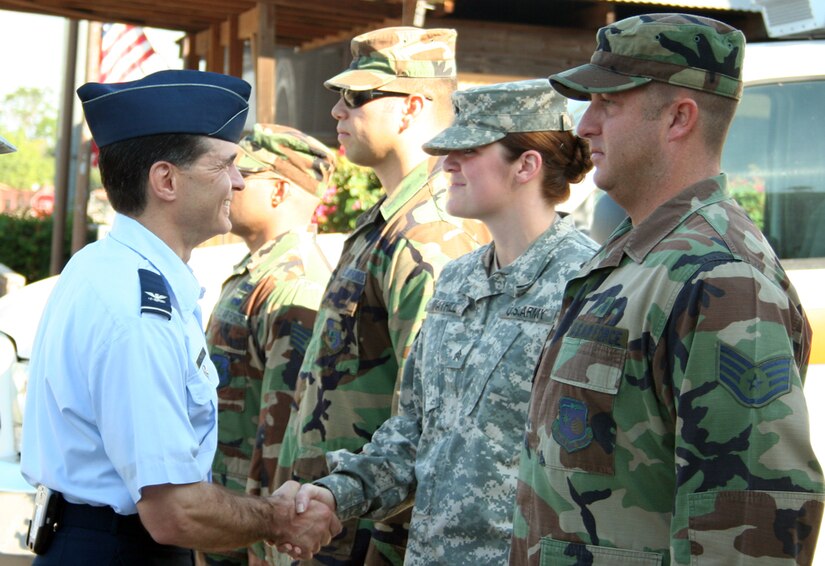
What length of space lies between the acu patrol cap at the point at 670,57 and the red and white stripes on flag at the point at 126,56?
36.4 ft

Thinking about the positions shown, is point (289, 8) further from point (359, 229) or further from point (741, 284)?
point (741, 284)

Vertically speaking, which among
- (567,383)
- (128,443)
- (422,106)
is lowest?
(128,443)

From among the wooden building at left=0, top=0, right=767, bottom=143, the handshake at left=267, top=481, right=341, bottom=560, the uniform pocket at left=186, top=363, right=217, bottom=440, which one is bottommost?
the handshake at left=267, top=481, right=341, bottom=560

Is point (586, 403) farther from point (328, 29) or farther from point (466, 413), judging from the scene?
point (328, 29)

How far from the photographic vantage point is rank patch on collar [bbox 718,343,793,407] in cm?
200

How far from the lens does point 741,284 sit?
2.06 metres

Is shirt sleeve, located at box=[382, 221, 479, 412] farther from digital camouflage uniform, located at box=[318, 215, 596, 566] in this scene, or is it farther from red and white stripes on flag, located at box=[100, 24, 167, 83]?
red and white stripes on flag, located at box=[100, 24, 167, 83]

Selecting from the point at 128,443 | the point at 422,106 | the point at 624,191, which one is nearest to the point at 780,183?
the point at 422,106

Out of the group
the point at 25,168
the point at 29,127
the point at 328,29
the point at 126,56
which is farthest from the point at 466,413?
the point at 29,127

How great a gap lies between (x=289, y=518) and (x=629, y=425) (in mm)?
1284

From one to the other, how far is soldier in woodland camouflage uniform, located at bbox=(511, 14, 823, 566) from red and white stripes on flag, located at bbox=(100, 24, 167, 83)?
11170 millimetres

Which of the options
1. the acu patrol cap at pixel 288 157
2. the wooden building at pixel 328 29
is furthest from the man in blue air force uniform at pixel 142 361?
the wooden building at pixel 328 29

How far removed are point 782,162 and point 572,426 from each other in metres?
2.42

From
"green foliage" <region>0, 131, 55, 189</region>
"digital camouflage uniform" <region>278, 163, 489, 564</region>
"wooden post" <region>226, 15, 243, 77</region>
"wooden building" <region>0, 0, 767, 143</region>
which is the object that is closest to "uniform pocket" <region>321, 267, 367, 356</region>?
"digital camouflage uniform" <region>278, 163, 489, 564</region>
